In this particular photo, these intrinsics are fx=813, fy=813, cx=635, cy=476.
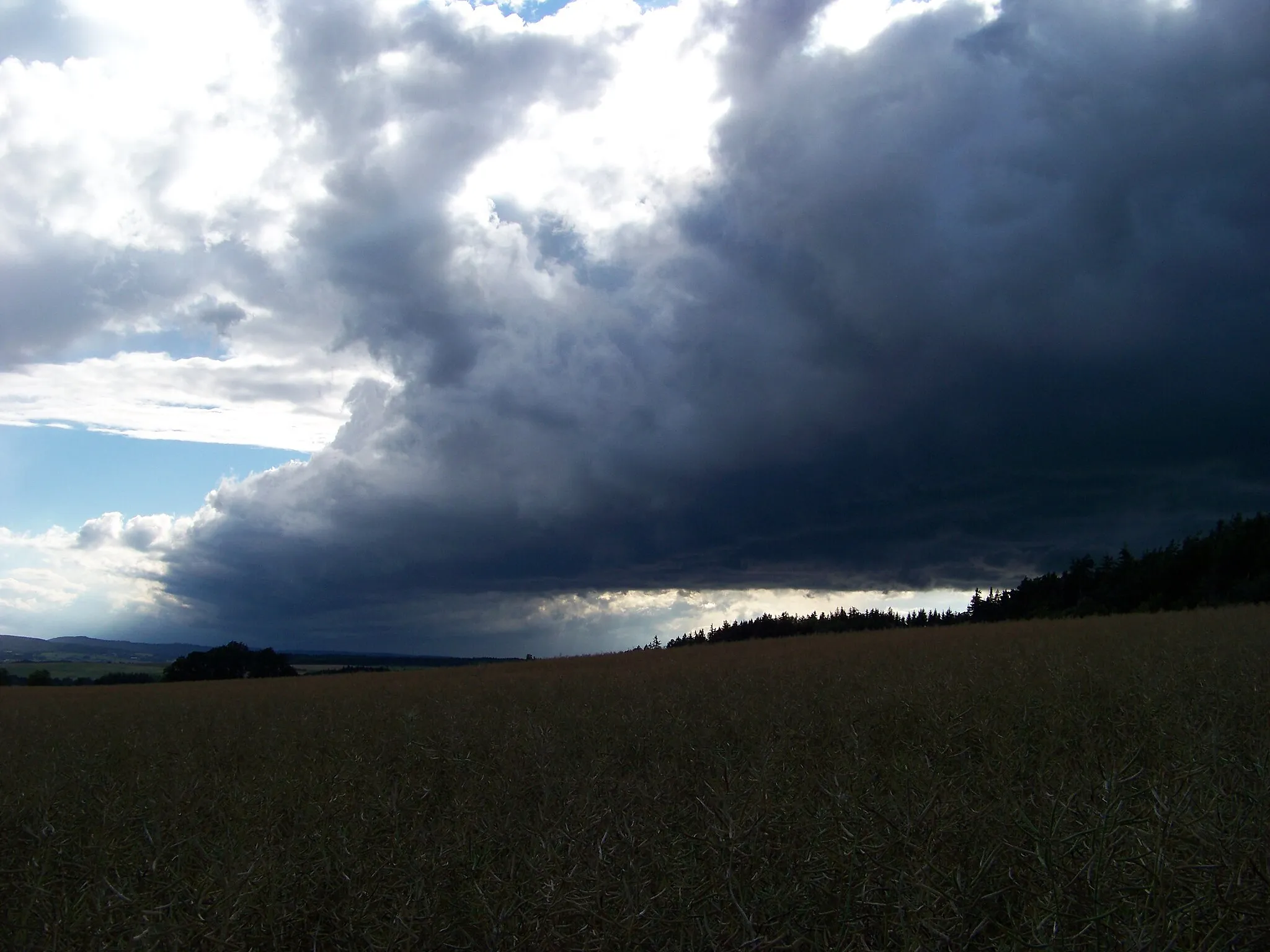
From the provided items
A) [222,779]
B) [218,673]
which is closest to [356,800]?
[222,779]

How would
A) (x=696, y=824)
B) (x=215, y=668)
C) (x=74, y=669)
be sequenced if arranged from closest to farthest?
(x=696, y=824)
(x=215, y=668)
(x=74, y=669)

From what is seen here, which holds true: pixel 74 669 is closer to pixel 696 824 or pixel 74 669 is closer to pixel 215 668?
pixel 215 668

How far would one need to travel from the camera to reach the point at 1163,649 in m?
8.37

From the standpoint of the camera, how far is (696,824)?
319 centimetres

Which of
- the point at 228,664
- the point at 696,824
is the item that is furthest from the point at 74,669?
the point at 696,824

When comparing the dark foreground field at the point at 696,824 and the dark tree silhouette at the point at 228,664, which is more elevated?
the dark foreground field at the point at 696,824

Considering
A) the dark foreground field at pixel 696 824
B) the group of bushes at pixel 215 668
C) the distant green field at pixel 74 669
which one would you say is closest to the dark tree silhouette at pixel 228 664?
the group of bushes at pixel 215 668

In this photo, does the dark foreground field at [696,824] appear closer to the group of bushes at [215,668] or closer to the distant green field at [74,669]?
the group of bushes at [215,668]

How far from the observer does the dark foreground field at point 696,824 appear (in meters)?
1.98

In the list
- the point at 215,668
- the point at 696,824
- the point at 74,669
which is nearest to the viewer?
the point at 696,824

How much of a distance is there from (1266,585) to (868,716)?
Result: 4712 cm

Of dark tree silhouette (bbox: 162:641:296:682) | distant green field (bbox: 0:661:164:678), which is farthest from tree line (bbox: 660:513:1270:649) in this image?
distant green field (bbox: 0:661:164:678)

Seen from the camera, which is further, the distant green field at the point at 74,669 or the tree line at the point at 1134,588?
the distant green field at the point at 74,669

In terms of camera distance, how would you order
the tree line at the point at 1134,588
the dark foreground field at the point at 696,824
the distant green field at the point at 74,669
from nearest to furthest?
the dark foreground field at the point at 696,824 < the tree line at the point at 1134,588 < the distant green field at the point at 74,669
